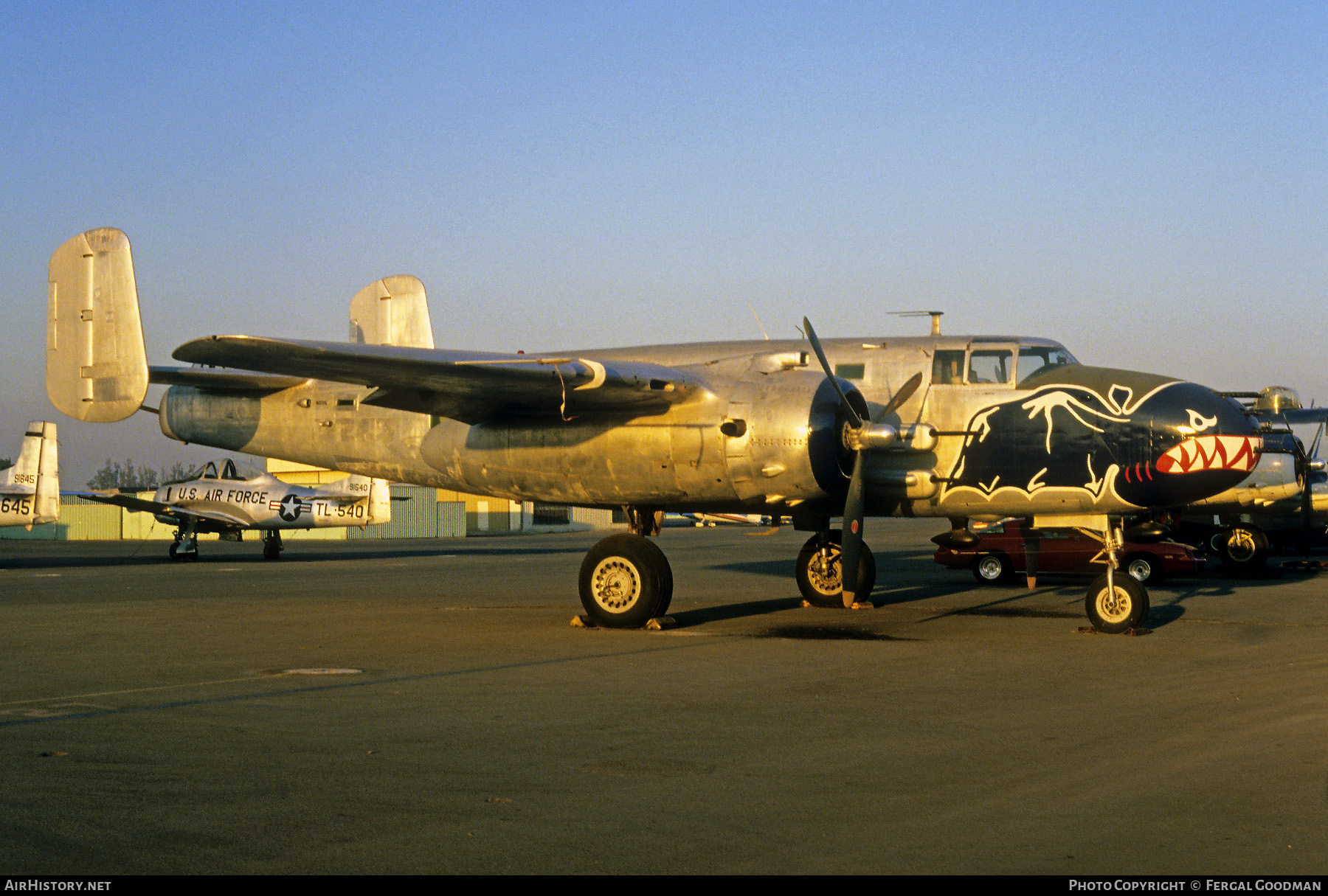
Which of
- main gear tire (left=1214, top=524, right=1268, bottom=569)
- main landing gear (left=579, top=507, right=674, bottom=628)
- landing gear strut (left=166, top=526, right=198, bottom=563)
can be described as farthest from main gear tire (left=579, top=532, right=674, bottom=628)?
landing gear strut (left=166, top=526, right=198, bottom=563)

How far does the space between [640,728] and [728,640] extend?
5.81 meters

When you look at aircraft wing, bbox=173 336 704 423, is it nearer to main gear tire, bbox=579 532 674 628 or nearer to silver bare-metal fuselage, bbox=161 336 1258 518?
silver bare-metal fuselage, bbox=161 336 1258 518

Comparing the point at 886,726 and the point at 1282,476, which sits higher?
the point at 1282,476

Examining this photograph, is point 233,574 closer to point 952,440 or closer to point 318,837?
point 952,440

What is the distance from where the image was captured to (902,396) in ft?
50.6

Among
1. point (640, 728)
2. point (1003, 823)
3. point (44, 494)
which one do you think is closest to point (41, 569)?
point (44, 494)

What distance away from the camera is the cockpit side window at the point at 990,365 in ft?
51.4

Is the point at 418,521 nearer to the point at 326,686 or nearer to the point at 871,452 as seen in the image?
the point at 871,452

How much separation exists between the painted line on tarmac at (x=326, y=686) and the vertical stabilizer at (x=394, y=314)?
31.6 feet

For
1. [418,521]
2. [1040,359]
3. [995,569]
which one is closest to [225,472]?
[995,569]

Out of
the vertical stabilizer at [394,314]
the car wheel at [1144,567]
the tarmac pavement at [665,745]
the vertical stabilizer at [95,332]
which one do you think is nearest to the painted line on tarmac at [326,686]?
the tarmac pavement at [665,745]

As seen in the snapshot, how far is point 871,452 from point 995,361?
2.23m

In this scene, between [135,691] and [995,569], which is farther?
[995,569]

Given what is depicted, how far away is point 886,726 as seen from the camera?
8.60 metres
